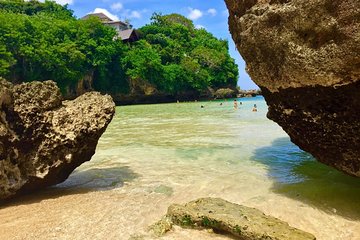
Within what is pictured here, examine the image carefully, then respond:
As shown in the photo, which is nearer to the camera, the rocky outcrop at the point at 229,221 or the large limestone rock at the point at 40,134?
the rocky outcrop at the point at 229,221

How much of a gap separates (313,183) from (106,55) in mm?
45182

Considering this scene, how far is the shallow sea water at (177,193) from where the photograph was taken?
394cm

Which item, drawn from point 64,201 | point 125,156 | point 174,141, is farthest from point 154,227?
point 174,141

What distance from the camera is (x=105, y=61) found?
47406 millimetres

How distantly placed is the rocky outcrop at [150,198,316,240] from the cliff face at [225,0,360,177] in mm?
1317

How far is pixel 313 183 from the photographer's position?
560 centimetres

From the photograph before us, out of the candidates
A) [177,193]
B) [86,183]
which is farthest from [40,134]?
[177,193]

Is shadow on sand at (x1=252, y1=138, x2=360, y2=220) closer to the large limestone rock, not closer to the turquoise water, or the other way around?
the turquoise water

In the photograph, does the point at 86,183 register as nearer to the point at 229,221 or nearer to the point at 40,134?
the point at 40,134

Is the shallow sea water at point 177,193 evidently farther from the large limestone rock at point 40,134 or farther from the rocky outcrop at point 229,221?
the large limestone rock at point 40,134

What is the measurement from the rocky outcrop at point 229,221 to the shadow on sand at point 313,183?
1089 mm

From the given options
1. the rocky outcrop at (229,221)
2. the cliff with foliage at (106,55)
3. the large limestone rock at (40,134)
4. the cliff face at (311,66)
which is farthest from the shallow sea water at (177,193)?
the cliff with foliage at (106,55)

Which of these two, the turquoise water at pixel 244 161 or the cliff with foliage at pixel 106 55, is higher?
the cliff with foliage at pixel 106 55

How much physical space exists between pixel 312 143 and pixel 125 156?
16.9ft
